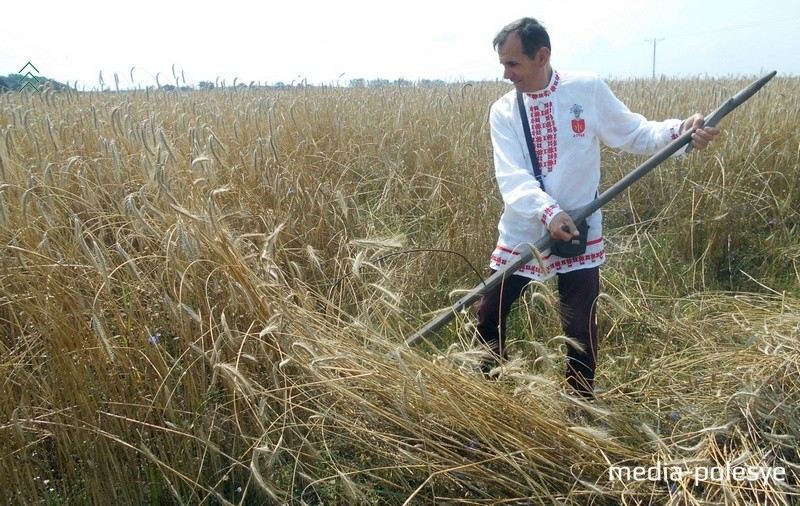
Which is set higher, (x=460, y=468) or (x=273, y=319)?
(x=273, y=319)

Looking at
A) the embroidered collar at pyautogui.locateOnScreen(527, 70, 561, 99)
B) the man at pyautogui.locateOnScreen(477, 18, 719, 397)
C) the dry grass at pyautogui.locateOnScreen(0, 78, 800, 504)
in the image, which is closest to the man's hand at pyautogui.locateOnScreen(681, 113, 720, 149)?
the man at pyautogui.locateOnScreen(477, 18, 719, 397)

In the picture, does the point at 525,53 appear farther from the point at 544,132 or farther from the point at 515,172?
the point at 515,172

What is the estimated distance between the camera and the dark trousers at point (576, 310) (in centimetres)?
208

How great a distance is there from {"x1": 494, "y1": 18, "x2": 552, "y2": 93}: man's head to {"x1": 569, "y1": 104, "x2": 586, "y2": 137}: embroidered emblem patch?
0.13 metres

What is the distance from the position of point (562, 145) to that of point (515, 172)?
181mm

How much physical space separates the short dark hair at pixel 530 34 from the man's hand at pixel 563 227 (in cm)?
55

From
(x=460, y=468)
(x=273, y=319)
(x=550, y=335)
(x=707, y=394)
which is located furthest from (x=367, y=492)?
(x=550, y=335)

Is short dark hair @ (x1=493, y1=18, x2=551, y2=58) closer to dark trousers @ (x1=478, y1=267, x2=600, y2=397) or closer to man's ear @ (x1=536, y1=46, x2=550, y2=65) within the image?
man's ear @ (x1=536, y1=46, x2=550, y2=65)

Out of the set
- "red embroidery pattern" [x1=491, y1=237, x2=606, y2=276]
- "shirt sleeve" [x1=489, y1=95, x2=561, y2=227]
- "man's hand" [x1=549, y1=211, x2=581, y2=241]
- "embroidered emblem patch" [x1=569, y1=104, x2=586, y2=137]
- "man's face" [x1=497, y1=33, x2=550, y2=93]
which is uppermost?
"man's face" [x1=497, y1=33, x2=550, y2=93]

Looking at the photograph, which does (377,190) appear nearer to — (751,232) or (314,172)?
(314,172)

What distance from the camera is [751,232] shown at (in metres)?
3.60

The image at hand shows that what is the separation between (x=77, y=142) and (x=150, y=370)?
194cm

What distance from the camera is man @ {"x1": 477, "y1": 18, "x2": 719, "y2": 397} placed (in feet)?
6.59

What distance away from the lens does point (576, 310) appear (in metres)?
2.08
